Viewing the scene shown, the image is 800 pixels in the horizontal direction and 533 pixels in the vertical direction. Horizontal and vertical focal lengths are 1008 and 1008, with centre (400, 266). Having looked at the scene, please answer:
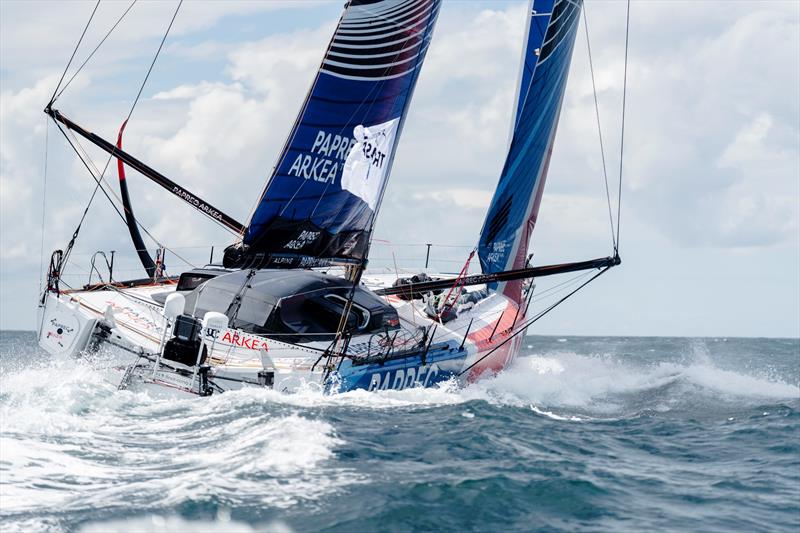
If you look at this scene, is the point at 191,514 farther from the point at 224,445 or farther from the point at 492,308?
the point at 492,308

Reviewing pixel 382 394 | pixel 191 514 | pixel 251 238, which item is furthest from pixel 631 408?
pixel 191 514

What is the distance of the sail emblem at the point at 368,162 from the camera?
14.7 metres

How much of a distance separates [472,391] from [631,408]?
2.28 m

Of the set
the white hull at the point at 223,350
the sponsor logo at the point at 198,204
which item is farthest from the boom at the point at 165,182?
the white hull at the point at 223,350

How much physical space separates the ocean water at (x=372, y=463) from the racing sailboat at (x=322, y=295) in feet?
1.44

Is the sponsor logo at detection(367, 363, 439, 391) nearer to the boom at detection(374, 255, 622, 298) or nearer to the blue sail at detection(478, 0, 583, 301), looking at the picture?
the boom at detection(374, 255, 622, 298)

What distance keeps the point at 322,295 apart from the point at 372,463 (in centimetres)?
541

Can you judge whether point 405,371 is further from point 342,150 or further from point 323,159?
point 342,150

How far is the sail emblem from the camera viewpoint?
14727 millimetres

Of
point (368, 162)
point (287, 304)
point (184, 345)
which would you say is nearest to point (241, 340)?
point (287, 304)

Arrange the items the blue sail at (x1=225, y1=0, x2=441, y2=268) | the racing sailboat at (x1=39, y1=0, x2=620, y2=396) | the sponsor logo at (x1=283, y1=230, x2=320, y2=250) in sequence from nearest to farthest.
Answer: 1. the racing sailboat at (x1=39, y1=0, x2=620, y2=396)
2. the blue sail at (x1=225, y1=0, x2=441, y2=268)
3. the sponsor logo at (x1=283, y1=230, x2=320, y2=250)

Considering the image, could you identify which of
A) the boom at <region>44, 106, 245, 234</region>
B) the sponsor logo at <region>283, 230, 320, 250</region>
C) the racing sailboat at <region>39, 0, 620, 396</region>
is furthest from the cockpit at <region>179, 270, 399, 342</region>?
the boom at <region>44, 106, 245, 234</region>

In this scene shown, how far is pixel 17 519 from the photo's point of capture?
7.30 m

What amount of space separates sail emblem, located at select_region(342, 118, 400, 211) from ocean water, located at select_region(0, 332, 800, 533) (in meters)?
3.25
